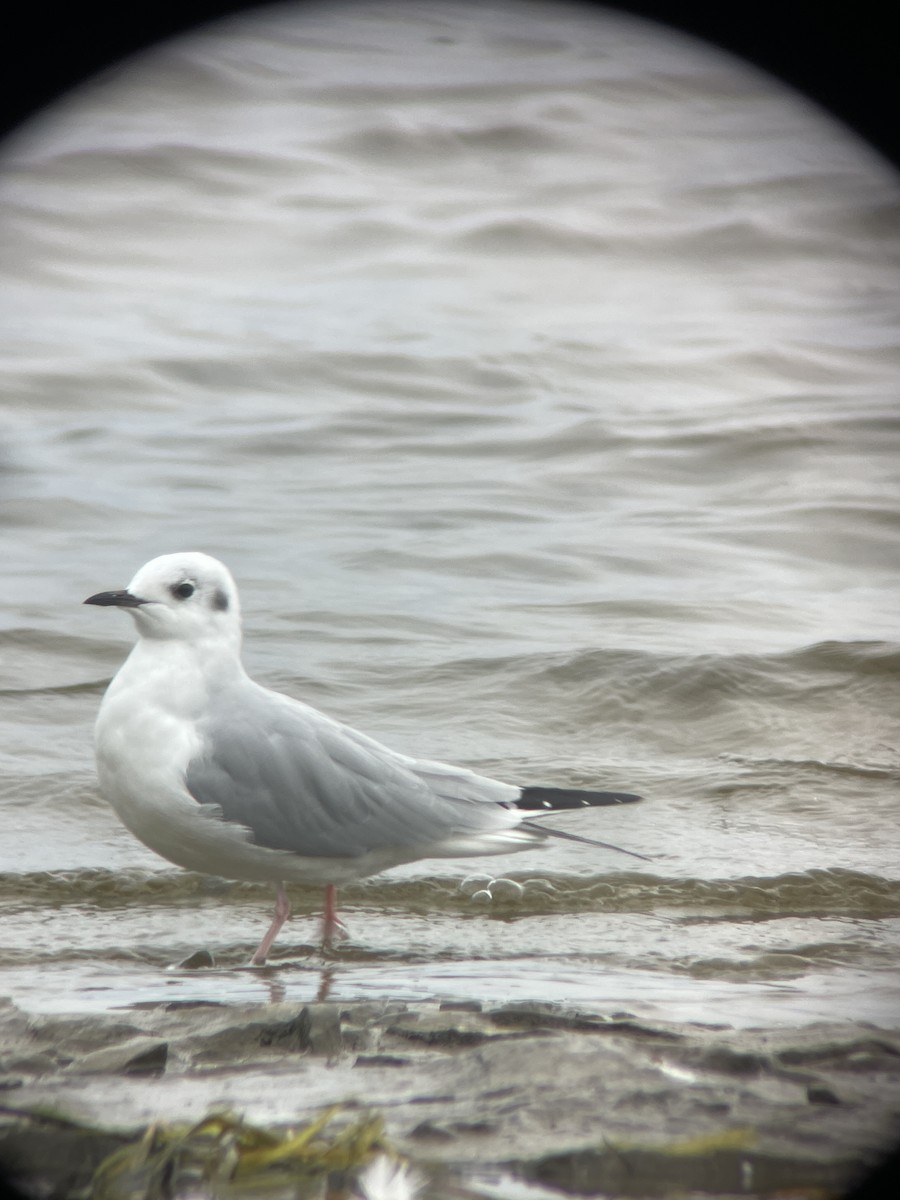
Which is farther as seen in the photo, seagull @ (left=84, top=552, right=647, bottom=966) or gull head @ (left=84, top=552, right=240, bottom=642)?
gull head @ (left=84, top=552, right=240, bottom=642)

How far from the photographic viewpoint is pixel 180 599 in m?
3.99

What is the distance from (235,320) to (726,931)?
1159cm

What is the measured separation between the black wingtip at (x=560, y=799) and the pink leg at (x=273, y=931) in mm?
739

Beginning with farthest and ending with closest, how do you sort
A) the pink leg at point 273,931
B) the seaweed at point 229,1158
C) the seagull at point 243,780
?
the pink leg at point 273,931 < the seagull at point 243,780 < the seaweed at point 229,1158

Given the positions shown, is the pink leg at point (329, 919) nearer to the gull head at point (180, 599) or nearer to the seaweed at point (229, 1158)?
the gull head at point (180, 599)

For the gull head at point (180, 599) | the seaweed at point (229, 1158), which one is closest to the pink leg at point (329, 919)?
the gull head at point (180, 599)

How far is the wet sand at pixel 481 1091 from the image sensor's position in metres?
2.24

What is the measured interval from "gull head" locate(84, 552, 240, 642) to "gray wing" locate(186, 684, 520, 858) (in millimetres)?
220

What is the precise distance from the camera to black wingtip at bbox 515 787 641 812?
13.7 ft

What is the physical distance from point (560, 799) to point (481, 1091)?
1.72 metres

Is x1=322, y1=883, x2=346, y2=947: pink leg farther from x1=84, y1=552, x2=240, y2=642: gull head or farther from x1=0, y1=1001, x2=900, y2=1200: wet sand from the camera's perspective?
x1=0, y1=1001, x2=900, y2=1200: wet sand

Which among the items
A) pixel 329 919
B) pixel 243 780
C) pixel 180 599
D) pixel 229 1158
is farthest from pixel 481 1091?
pixel 180 599

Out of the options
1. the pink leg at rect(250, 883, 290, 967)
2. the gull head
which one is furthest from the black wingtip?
the gull head

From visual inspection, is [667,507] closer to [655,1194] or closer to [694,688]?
[694,688]
